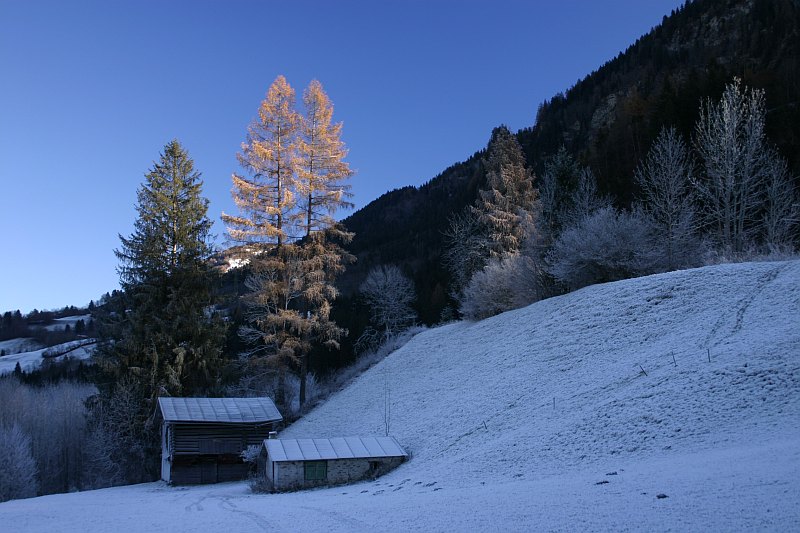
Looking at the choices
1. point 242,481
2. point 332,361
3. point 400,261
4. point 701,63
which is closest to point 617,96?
point 701,63

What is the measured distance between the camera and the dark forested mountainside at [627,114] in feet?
147

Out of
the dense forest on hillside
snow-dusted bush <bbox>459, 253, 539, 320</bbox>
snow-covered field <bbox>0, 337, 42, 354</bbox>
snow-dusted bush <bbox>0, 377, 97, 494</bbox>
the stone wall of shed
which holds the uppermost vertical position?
the dense forest on hillside

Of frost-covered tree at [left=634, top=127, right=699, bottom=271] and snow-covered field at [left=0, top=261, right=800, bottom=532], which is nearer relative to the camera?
snow-covered field at [left=0, top=261, right=800, bottom=532]

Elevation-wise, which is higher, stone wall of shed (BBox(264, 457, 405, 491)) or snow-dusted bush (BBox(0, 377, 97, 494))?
stone wall of shed (BBox(264, 457, 405, 491))

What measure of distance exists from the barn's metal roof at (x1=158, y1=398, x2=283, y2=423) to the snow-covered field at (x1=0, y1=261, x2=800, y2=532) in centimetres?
267

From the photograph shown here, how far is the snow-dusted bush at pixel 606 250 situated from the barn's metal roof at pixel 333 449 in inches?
504

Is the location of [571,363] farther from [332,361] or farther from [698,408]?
[332,361]

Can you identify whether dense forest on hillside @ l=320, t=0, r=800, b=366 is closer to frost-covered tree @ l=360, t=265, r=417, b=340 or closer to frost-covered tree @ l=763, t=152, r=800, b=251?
frost-covered tree @ l=360, t=265, r=417, b=340

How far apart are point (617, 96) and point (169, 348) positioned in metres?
79.9

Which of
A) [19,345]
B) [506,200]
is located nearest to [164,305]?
[506,200]

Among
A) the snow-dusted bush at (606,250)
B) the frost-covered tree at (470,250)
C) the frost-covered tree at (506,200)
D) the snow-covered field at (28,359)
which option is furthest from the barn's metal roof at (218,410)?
the snow-covered field at (28,359)

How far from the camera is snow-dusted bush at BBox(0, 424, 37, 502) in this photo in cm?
2773

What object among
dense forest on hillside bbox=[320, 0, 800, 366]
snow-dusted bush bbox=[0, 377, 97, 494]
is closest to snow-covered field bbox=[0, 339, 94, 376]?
dense forest on hillside bbox=[320, 0, 800, 366]

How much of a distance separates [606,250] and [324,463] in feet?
52.9
